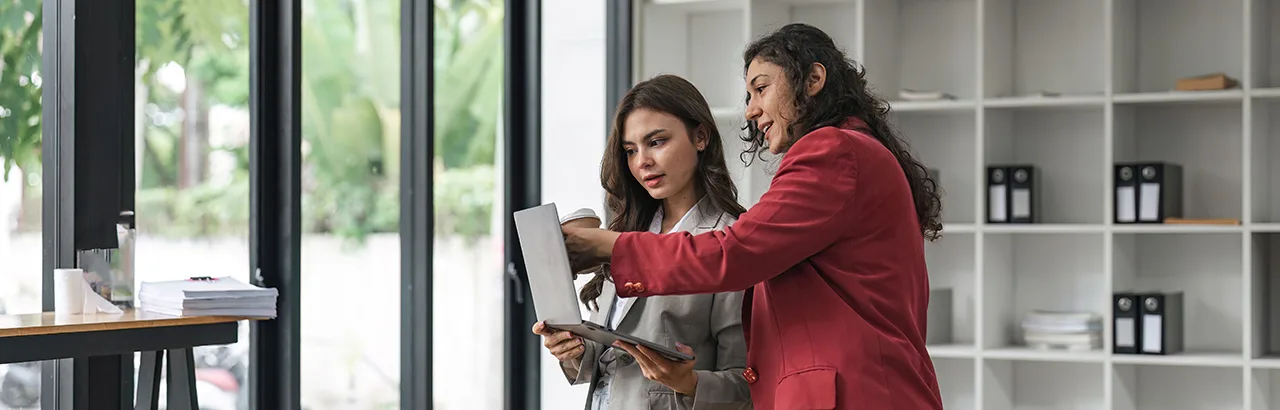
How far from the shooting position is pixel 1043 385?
409 centimetres

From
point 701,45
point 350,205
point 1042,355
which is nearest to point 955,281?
point 1042,355

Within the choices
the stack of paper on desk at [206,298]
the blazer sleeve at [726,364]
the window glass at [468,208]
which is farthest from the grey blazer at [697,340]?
the window glass at [468,208]

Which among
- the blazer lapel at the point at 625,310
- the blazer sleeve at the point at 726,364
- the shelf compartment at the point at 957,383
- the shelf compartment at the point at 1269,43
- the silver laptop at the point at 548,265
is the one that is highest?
the shelf compartment at the point at 1269,43

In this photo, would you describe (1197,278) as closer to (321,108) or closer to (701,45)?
(701,45)

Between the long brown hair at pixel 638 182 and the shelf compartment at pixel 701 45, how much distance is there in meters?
2.07

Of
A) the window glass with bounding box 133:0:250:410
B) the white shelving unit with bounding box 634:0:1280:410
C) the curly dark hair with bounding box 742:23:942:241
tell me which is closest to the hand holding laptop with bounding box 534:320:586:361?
the curly dark hair with bounding box 742:23:942:241

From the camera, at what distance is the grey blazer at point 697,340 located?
206 cm

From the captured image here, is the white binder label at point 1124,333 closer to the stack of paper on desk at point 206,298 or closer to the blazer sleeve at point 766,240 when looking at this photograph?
the blazer sleeve at point 766,240

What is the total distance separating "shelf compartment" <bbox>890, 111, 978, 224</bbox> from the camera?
414 centimetres

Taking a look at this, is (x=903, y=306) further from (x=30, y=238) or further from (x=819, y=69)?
(x=30, y=238)

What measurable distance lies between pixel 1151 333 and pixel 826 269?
2266mm

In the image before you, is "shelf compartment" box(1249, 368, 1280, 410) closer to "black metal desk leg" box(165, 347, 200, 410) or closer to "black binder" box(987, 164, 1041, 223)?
"black binder" box(987, 164, 1041, 223)

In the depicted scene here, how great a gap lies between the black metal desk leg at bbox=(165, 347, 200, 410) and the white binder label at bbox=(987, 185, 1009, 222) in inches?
97.4

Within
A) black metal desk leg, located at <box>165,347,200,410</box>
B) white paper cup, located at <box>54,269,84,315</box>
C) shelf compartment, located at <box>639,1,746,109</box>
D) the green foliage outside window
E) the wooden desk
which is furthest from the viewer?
shelf compartment, located at <box>639,1,746,109</box>
